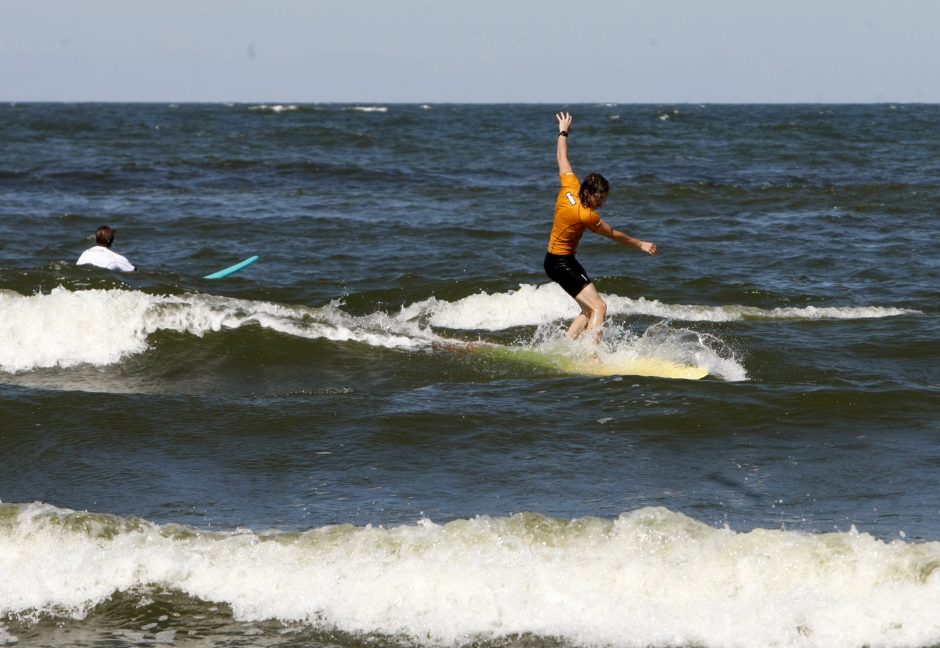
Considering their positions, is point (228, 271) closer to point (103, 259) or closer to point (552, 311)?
point (103, 259)

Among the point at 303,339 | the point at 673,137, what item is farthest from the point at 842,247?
the point at 673,137

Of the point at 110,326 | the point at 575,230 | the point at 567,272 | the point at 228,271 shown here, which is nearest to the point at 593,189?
the point at 575,230

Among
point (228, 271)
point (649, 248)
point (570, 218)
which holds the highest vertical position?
point (570, 218)

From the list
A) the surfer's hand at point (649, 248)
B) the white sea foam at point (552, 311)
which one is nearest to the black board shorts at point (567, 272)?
the surfer's hand at point (649, 248)

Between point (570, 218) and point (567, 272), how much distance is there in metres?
0.60

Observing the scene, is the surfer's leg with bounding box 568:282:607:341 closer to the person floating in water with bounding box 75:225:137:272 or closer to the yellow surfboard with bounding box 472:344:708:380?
the yellow surfboard with bounding box 472:344:708:380

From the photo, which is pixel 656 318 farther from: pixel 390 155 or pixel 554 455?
pixel 390 155

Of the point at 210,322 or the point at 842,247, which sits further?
the point at 842,247

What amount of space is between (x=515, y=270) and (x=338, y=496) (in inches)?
432

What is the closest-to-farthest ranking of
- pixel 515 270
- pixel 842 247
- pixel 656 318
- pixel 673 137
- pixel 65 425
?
pixel 65 425, pixel 656 318, pixel 515 270, pixel 842 247, pixel 673 137

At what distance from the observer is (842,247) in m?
20.0

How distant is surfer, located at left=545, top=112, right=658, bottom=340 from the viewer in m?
10.7

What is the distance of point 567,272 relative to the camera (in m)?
11.5

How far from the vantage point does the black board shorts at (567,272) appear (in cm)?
1148
